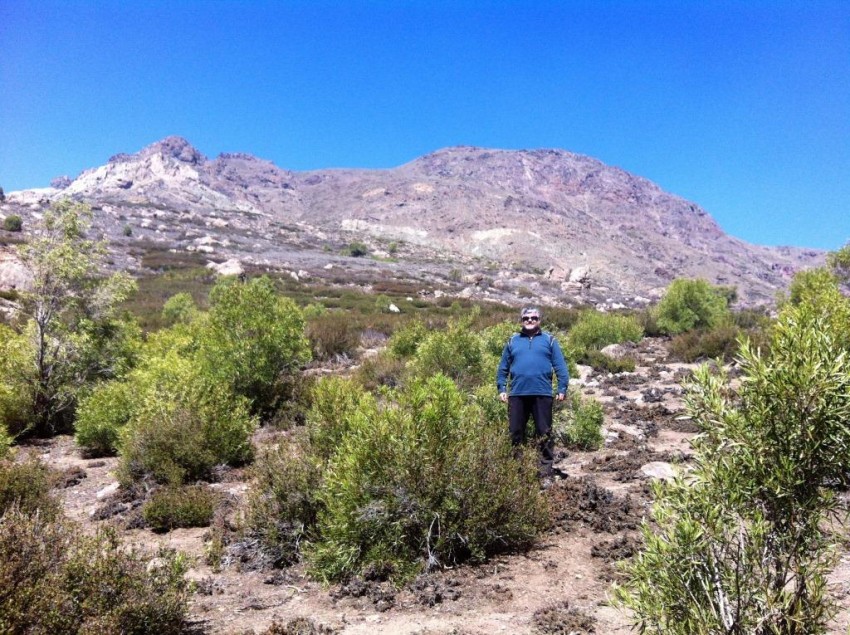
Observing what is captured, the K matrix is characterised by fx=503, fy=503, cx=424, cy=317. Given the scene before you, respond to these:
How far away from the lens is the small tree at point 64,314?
28.0ft

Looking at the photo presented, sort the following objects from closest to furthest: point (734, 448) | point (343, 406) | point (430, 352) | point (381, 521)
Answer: point (734, 448)
point (381, 521)
point (343, 406)
point (430, 352)

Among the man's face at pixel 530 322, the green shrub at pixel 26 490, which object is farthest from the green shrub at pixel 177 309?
the man's face at pixel 530 322

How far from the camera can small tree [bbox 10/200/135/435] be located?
853cm

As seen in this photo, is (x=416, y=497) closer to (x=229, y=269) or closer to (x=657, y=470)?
(x=657, y=470)

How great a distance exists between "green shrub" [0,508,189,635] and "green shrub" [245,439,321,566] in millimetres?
1142

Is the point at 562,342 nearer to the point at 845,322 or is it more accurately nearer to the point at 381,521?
the point at 845,322

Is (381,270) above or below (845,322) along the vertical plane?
above

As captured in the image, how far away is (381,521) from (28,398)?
8097mm

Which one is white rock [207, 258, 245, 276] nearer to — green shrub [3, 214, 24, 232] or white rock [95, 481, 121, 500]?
green shrub [3, 214, 24, 232]

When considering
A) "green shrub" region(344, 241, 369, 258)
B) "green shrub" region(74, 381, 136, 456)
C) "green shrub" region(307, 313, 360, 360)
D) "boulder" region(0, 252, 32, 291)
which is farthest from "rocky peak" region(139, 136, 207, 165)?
"green shrub" region(74, 381, 136, 456)

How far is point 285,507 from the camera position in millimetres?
4469

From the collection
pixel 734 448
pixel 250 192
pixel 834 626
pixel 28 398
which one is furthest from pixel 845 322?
pixel 250 192

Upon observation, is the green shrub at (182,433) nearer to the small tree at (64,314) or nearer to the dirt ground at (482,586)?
the dirt ground at (482,586)

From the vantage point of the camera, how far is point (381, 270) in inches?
2163
